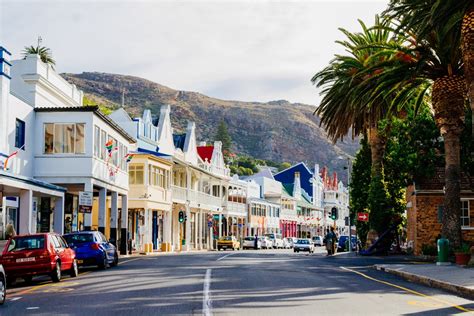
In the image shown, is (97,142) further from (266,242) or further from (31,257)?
(266,242)

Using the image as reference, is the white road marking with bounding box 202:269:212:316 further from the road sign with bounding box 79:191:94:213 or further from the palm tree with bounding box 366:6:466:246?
the palm tree with bounding box 366:6:466:246

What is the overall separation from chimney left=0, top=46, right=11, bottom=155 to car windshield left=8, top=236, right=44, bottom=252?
11.0 meters

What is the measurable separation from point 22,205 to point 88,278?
9.06 meters

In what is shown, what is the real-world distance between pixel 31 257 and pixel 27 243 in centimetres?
66

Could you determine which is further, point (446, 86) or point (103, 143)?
point (103, 143)

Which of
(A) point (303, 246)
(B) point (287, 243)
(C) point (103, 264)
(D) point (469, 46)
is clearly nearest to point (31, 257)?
(C) point (103, 264)

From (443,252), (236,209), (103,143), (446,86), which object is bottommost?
(443,252)

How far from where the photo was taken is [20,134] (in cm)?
3672

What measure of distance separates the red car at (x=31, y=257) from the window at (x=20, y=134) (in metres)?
14.3

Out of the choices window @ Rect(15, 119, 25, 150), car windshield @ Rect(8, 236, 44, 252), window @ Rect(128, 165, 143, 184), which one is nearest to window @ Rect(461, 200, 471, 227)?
window @ Rect(128, 165, 143, 184)

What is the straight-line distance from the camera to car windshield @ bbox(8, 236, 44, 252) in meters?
22.5

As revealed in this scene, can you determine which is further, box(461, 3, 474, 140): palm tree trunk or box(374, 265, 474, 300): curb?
box(461, 3, 474, 140): palm tree trunk

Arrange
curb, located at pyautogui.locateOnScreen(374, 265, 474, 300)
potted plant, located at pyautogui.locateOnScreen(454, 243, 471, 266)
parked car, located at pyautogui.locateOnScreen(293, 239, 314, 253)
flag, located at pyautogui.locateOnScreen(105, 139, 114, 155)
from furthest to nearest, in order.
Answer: parked car, located at pyautogui.locateOnScreen(293, 239, 314, 253), flag, located at pyautogui.locateOnScreen(105, 139, 114, 155), potted plant, located at pyautogui.locateOnScreen(454, 243, 471, 266), curb, located at pyautogui.locateOnScreen(374, 265, 474, 300)

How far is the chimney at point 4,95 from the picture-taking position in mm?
31969
